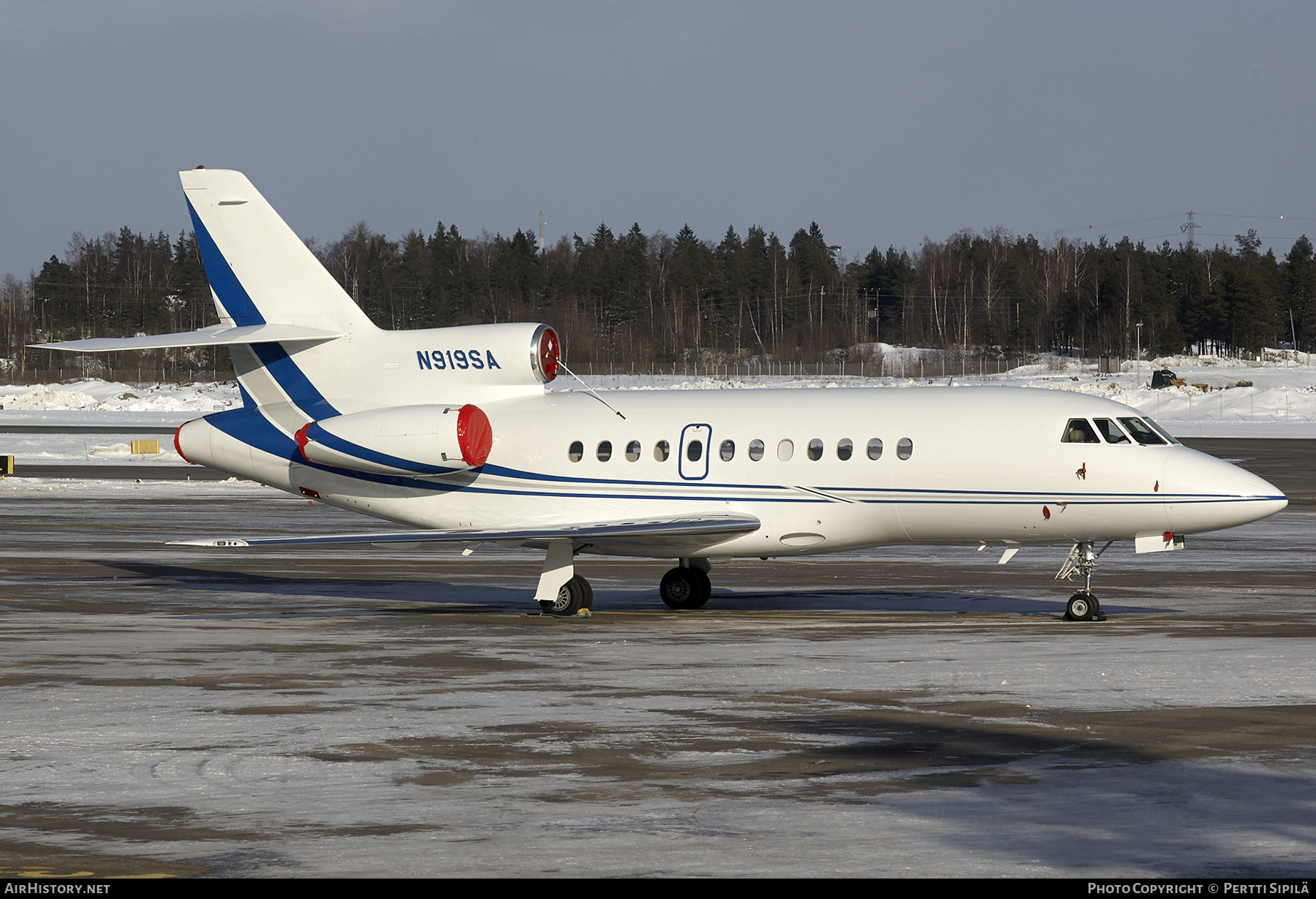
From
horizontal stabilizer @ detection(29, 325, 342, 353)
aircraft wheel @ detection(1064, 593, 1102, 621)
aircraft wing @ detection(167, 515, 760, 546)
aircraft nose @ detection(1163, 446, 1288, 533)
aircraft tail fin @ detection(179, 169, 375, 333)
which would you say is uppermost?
aircraft tail fin @ detection(179, 169, 375, 333)

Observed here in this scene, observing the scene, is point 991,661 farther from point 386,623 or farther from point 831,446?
point 386,623

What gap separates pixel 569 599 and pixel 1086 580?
725 cm

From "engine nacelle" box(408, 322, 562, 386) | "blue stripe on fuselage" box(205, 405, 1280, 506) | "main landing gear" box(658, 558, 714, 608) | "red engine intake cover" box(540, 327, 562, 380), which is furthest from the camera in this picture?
"red engine intake cover" box(540, 327, 562, 380)

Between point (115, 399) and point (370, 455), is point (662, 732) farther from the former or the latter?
point (115, 399)

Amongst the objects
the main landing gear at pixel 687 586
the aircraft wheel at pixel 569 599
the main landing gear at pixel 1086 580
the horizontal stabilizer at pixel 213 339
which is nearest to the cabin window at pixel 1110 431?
the main landing gear at pixel 1086 580

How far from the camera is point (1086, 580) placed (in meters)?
19.6

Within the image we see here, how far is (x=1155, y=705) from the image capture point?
41.8ft

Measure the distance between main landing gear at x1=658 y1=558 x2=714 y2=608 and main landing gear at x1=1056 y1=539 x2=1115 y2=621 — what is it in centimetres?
524

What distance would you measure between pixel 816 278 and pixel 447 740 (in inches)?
5939

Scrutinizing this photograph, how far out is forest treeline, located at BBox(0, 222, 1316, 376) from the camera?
136 m

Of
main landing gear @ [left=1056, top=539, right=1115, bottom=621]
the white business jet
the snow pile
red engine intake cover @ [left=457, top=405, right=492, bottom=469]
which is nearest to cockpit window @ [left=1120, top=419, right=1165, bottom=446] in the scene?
the white business jet

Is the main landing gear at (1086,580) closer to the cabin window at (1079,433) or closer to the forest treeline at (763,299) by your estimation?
the cabin window at (1079,433)

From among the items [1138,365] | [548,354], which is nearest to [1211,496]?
[548,354]

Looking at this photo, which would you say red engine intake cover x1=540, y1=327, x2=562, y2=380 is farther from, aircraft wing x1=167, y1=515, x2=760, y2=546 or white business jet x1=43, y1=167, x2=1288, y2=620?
aircraft wing x1=167, y1=515, x2=760, y2=546
